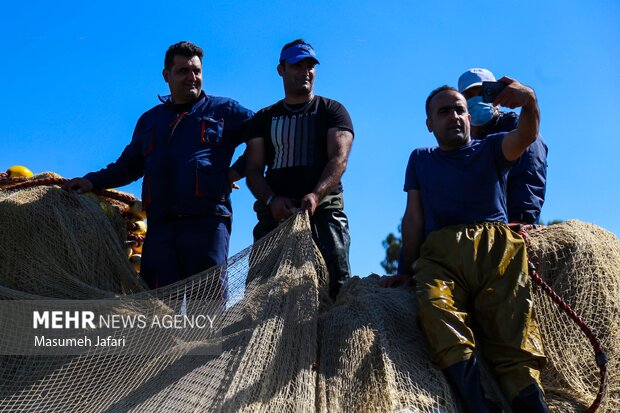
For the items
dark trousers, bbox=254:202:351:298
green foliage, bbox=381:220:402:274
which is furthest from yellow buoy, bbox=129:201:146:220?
green foliage, bbox=381:220:402:274

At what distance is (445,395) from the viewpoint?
435cm

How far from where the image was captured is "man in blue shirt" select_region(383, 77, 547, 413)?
174 inches

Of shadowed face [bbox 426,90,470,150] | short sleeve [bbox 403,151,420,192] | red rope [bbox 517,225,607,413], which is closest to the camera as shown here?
red rope [bbox 517,225,607,413]

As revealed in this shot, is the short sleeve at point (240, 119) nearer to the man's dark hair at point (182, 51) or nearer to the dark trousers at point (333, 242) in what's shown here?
the man's dark hair at point (182, 51)

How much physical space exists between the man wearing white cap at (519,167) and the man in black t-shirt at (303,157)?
990 mm

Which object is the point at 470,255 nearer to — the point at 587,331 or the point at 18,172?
the point at 587,331

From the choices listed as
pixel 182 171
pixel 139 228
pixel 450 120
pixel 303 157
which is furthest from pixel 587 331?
pixel 139 228

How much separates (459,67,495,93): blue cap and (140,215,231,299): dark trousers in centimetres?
217

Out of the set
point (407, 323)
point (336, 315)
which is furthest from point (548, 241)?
point (336, 315)

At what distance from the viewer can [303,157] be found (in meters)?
5.93

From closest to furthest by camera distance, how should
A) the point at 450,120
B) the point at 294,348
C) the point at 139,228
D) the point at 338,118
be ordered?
the point at 294,348
the point at 450,120
the point at 338,118
the point at 139,228

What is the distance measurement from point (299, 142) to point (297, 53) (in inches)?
27.9

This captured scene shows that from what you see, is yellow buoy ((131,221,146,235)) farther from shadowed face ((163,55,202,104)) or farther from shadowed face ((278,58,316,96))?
shadowed face ((278,58,316,96))

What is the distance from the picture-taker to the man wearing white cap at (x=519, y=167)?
5.63 meters
